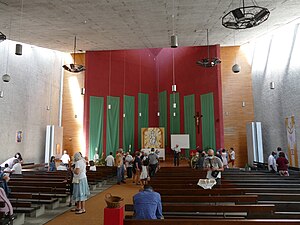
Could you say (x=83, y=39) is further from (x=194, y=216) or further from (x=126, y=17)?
(x=194, y=216)

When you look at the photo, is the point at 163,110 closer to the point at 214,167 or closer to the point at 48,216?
the point at 214,167

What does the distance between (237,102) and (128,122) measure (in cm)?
727

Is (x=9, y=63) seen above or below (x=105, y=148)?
above

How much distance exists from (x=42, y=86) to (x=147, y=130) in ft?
23.0

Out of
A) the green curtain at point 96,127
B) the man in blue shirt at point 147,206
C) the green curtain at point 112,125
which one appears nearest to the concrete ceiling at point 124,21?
the green curtain at point 96,127

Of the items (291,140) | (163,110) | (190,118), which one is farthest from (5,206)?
(163,110)

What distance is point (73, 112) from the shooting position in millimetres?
15734

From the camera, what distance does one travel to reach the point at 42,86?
14094 mm

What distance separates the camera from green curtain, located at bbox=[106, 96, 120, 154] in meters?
16.2

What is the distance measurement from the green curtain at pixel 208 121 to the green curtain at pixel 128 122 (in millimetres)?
4915

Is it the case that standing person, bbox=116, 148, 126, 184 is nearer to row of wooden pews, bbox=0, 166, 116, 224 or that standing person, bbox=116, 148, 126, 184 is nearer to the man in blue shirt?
row of wooden pews, bbox=0, 166, 116, 224

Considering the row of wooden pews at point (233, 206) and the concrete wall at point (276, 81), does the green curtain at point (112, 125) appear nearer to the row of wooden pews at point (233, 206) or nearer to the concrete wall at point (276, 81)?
the concrete wall at point (276, 81)

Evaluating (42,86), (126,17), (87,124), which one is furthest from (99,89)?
(126,17)

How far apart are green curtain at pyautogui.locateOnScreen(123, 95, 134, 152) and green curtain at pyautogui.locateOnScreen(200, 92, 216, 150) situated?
16.1 ft
